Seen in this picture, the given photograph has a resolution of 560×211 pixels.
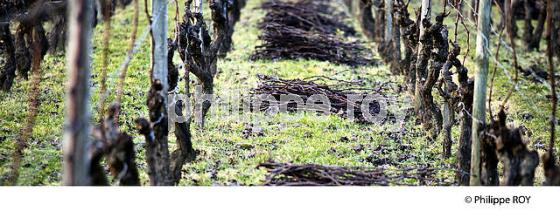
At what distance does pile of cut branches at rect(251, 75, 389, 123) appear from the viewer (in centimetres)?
993

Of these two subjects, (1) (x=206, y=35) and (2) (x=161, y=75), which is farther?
(1) (x=206, y=35)

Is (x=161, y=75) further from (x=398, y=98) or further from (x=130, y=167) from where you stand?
(x=398, y=98)

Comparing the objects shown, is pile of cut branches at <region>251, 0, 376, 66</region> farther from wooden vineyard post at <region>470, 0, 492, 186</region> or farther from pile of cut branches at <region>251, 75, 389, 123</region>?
wooden vineyard post at <region>470, 0, 492, 186</region>

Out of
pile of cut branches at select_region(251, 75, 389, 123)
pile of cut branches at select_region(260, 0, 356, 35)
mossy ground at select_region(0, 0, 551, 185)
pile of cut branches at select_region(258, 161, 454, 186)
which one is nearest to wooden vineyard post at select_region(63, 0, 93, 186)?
mossy ground at select_region(0, 0, 551, 185)

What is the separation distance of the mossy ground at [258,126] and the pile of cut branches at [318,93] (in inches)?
10.3

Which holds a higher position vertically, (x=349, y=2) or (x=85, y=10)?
(x=349, y=2)

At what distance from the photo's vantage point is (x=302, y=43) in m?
13.9

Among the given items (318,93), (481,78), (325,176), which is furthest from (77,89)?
(318,93)

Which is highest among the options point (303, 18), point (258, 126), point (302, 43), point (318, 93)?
point (303, 18)

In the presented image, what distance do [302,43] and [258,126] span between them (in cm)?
493

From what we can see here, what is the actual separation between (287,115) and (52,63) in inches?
180

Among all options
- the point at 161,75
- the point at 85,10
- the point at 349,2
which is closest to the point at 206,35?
the point at 161,75

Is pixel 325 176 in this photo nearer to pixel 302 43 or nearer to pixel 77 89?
pixel 77 89

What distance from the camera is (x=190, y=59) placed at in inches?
→ 340
